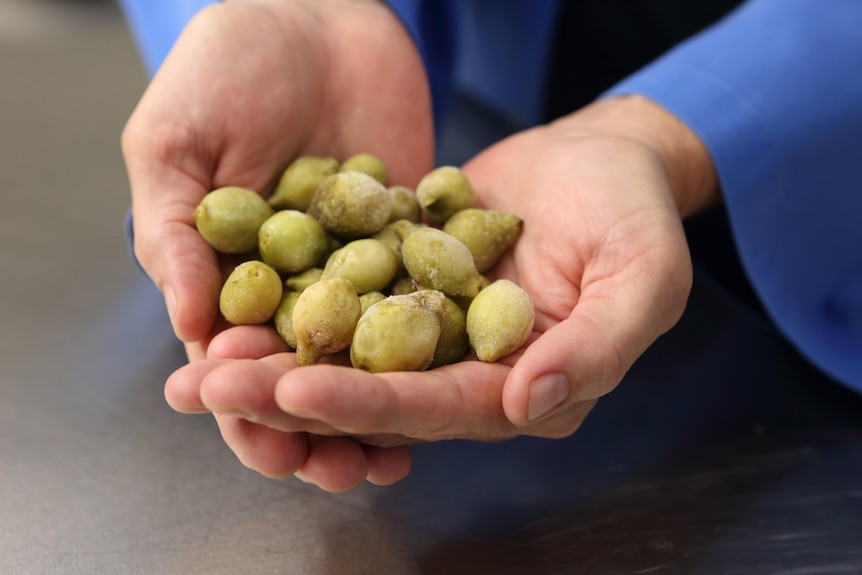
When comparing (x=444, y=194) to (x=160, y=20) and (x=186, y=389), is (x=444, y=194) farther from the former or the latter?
(x=160, y=20)

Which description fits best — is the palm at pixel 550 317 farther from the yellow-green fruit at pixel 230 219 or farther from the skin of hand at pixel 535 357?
the yellow-green fruit at pixel 230 219

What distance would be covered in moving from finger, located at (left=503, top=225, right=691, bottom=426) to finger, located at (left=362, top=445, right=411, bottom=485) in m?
0.14

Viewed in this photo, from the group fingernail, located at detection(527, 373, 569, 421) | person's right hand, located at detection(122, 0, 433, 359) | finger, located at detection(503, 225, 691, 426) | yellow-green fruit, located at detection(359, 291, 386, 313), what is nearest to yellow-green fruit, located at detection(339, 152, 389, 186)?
person's right hand, located at detection(122, 0, 433, 359)

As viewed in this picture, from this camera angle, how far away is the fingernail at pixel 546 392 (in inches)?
23.5

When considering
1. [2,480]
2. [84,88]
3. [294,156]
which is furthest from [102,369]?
[84,88]

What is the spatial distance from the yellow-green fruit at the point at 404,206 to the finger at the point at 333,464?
1.03ft

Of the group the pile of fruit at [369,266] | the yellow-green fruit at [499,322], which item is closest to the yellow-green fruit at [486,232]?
the pile of fruit at [369,266]

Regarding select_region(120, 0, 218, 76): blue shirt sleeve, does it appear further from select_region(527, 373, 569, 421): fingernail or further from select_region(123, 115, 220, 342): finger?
select_region(527, 373, 569, 421): fingernail

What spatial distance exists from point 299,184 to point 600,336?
1.44ft

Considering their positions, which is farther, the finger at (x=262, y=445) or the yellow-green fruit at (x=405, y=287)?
the yellow-green fruit at (x=405, y=287)

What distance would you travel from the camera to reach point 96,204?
137 cm

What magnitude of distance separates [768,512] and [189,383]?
623mm

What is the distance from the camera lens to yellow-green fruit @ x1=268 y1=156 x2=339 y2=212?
91 centimetres

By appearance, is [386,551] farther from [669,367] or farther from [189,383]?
[669,367]
